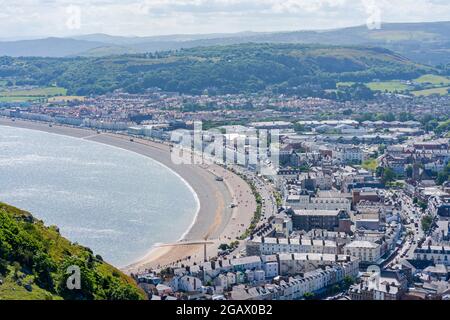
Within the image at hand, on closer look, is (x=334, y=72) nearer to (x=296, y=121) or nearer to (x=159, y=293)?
(x=296, y=121)

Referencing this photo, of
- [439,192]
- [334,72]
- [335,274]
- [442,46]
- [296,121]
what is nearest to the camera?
[335,274]

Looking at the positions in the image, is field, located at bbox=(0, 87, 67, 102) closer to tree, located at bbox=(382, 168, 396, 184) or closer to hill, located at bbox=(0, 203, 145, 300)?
tree, located at bbox=(382, 168, 396, 184)

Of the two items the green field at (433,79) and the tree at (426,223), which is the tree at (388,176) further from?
the green field at (433,79)

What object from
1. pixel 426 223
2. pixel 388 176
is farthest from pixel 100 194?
pixel 426 223

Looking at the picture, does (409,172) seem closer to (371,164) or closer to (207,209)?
(371,164)

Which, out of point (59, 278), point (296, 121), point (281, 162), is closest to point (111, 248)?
point (59, 278)

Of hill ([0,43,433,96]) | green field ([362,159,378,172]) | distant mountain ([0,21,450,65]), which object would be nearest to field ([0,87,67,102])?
hill ([0,43,433,96])
